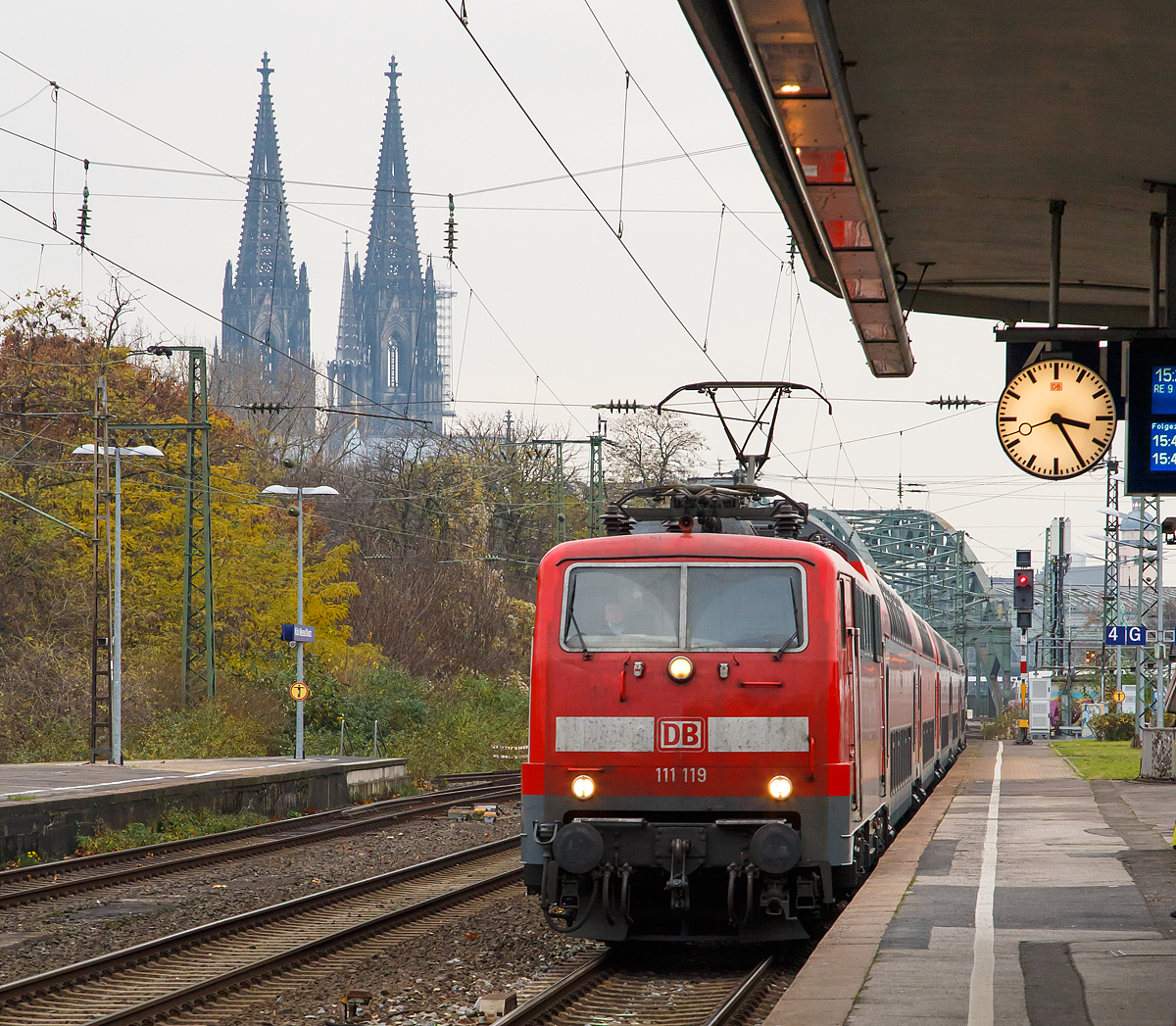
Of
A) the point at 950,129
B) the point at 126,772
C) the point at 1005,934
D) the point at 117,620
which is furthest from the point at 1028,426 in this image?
the point at 117,620

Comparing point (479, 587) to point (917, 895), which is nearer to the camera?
point (917, 895)

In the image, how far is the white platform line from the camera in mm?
7199

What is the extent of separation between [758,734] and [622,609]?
4.19ft

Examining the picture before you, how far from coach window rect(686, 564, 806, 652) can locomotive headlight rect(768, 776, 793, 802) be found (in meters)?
0.87

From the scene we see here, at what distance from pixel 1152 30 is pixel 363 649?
39.1 metres

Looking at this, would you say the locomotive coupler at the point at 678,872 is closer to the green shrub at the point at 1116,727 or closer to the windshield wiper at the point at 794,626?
the windshield wiper at the point at 794,626

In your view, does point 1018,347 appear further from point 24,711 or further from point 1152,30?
point 24,711

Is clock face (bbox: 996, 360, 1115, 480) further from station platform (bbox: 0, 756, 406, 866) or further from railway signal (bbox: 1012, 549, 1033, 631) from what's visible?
railway signal (bbox: 1012, 549, 1033, 631)

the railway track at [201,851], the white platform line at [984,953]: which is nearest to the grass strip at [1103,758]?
the railway track at [201,851]

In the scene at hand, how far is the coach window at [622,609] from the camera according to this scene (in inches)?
410

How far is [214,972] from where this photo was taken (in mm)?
10789

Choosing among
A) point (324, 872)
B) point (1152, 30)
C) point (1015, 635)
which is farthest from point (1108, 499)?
point (1015, 635)

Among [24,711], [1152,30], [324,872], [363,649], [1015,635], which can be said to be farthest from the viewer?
[1015,635]

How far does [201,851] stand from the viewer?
20234 millimetres
